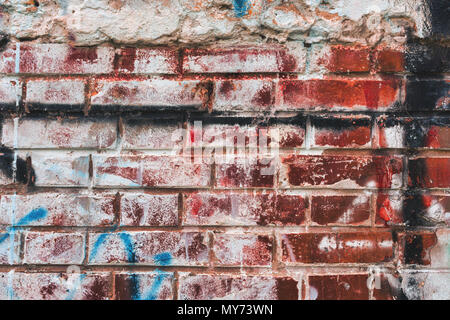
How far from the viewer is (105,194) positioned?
35.8 inches

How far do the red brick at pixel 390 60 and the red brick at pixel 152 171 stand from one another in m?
0.57

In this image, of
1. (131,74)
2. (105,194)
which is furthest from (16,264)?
(131,74)

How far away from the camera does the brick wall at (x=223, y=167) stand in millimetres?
893

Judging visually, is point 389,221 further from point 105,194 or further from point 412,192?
point 105,194

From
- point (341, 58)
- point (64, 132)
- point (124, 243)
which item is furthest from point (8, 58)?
point (341, 58)

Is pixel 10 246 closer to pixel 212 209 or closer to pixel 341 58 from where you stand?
pixel 212 209

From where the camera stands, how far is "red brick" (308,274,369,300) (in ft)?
2.96

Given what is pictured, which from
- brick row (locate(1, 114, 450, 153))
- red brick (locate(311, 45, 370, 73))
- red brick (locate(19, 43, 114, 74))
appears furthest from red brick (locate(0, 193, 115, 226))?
red brick (locate(311, 45, 370, 73))

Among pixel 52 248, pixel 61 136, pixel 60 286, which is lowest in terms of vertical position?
pixel 60 286

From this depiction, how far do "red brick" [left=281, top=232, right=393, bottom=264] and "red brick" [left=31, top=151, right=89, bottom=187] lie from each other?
0.61 meters

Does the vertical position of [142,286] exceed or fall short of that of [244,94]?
it falls short

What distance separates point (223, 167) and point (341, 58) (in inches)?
18.0

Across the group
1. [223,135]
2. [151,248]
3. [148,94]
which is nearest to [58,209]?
[151,248]

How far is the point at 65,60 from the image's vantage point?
0.90m
